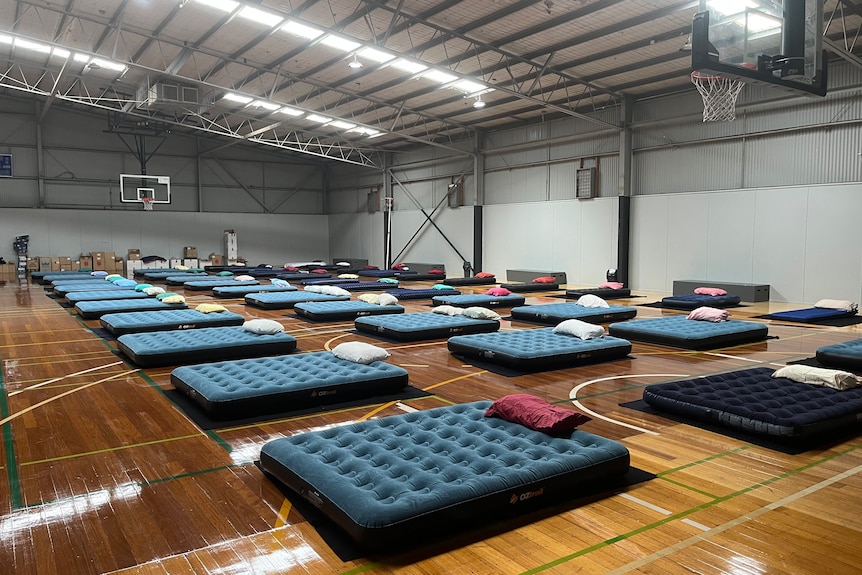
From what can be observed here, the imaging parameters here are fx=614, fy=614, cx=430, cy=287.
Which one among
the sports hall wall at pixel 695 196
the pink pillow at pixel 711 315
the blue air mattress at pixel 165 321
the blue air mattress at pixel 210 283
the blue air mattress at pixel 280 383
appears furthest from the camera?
the blue air mattress at pixel 210 283

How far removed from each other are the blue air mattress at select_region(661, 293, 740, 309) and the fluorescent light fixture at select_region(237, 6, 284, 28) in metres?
10.1

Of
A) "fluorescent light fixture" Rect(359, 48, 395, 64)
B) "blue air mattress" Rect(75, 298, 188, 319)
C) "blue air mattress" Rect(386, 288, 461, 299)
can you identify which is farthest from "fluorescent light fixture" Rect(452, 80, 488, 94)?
"blue air mattress" Rect(75, 298, 188, 319)

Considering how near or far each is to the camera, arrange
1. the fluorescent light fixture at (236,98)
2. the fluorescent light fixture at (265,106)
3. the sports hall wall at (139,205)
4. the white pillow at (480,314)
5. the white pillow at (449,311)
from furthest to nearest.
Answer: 1. the sports hall wall at (139,205)
2. the fluorescent light fixture at (265,106)
3. the fluorescent light fixture at (236,98)
4. the white pillow at (449,311)
5. the white pillow at (480,314)

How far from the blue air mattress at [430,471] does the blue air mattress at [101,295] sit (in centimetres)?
1062

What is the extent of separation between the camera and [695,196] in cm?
1634

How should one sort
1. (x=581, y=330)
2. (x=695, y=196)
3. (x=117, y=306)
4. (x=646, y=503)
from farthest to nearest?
(x=695, y=196)
(x=117, y=306)
(x=581, y=330)
(x=646, y=503)

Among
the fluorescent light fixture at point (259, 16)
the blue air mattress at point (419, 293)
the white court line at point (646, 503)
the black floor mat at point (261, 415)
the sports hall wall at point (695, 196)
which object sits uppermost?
the fluorescent light fixture at point (259, 16)

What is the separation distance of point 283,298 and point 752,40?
378 inches

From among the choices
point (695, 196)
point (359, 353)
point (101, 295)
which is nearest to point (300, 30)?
point (101, 295)

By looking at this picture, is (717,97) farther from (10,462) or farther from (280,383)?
(10,462)

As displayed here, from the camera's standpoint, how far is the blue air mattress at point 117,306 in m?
10.9

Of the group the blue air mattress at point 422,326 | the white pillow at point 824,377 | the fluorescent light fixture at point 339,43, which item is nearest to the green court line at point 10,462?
the blue air mattress at point 422,326

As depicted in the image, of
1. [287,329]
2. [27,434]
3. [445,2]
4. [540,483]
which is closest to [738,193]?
[445,2]

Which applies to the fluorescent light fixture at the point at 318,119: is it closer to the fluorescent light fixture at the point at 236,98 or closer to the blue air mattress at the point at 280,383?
the fluorescent light fixture at the point at 236,98
